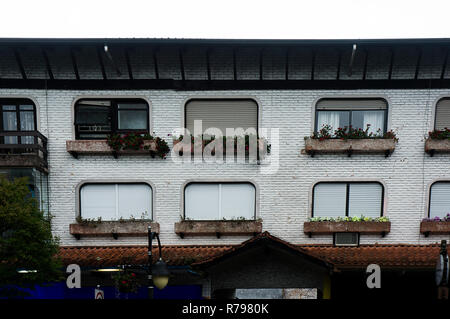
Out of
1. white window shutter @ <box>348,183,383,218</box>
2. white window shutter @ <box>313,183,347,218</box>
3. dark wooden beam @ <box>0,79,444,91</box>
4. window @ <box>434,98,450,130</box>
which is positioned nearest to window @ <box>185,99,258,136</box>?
dark wooden beam @ <box>0,79,444,91</box>

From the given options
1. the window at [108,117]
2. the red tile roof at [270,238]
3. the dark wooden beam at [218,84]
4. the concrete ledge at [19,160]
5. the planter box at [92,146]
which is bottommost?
the red tile roof at [270,238]

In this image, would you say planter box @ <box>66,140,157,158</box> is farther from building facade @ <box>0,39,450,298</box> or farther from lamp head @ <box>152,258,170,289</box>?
lamp head @ <box>152,258,170,289</box>

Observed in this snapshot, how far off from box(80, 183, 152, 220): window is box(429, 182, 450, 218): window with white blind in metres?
10.8

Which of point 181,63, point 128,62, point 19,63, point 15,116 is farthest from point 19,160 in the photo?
point 181,63

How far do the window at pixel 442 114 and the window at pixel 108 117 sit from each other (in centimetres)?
1070

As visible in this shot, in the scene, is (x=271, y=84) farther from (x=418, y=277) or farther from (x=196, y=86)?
(x=418, y=277)

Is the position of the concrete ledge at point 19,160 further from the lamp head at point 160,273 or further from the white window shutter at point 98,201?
the lamp head at point 160,273

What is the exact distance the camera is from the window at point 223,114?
9312 millimetres

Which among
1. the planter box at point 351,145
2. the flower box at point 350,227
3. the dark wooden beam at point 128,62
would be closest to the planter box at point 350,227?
the flower box at point 350,227

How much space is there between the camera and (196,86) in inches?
364

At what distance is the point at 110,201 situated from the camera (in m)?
9.31

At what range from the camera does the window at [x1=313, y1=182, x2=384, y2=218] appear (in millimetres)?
9289

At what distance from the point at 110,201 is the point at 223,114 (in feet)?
17.4

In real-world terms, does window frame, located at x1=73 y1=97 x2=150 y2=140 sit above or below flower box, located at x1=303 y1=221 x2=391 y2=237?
above
